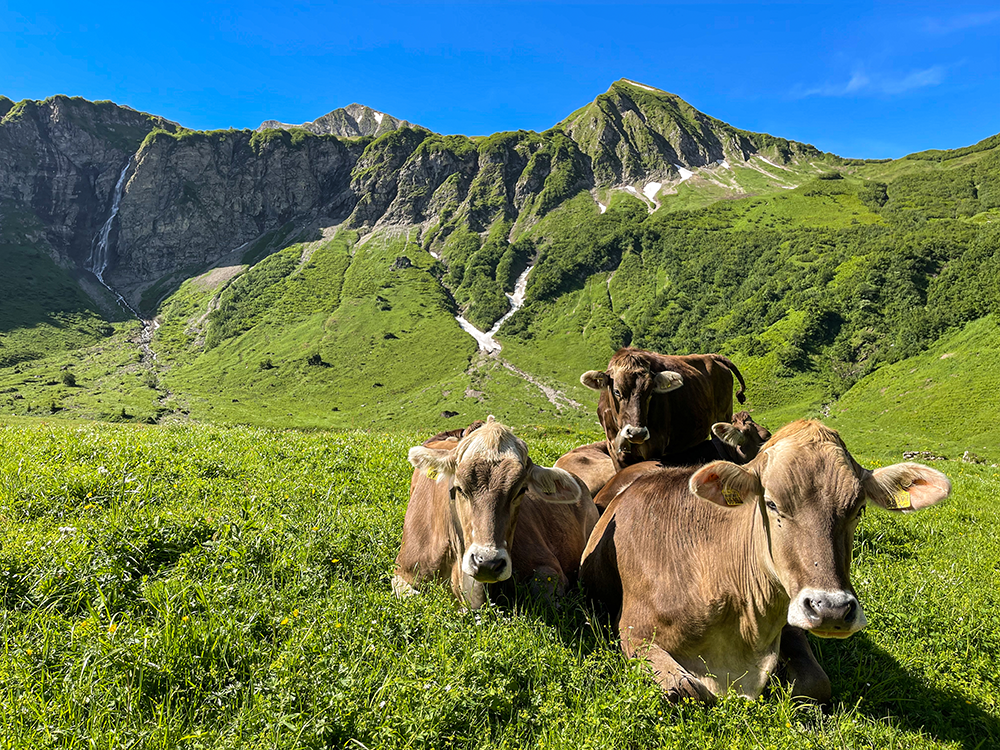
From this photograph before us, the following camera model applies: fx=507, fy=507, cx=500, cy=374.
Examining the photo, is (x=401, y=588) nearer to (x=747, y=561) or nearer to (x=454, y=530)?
(x=454, y=530)

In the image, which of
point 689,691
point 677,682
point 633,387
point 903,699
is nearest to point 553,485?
point 677,682

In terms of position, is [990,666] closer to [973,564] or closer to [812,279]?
[973,564]

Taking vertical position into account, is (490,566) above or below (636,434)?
below

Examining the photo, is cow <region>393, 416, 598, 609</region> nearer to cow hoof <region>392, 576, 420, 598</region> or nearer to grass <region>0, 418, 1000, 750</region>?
cow hoof <region>392, 576, 420, 598</region>

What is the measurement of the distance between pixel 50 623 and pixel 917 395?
104 m

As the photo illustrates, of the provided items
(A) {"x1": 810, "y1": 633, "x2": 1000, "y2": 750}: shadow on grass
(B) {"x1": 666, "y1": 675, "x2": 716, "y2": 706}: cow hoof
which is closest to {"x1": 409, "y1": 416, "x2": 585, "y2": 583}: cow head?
(B) {"x1": 666, "y1": 675, "x2": 716, "y2": 706}: cow hoof

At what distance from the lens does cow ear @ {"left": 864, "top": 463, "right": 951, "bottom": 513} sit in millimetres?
4203

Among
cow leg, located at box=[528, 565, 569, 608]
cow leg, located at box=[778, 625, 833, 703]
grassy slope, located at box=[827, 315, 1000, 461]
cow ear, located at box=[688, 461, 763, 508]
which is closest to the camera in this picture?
cow ear, located at box=[688, 461, 763, 508]

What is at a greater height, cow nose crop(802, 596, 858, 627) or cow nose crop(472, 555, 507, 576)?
cow nose crop(802, 596, 858, 627)

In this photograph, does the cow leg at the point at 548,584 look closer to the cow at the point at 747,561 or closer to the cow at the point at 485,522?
the cow at the point at 485,522

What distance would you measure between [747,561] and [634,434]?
4839 millimetres

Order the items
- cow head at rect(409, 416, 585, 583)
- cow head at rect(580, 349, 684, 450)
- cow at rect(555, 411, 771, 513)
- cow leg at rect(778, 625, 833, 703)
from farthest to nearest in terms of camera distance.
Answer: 1. cow head at rect(580, 349, 684, 450)
2. cow at rect(555, 411, 771, 513)
3. cow head at rect(409, 416, 585, 583)
4. cow leg at rect(778, 625, 833, 703)

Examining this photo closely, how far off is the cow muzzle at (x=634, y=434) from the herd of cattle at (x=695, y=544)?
2419 millimetres

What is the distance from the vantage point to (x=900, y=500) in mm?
4238
